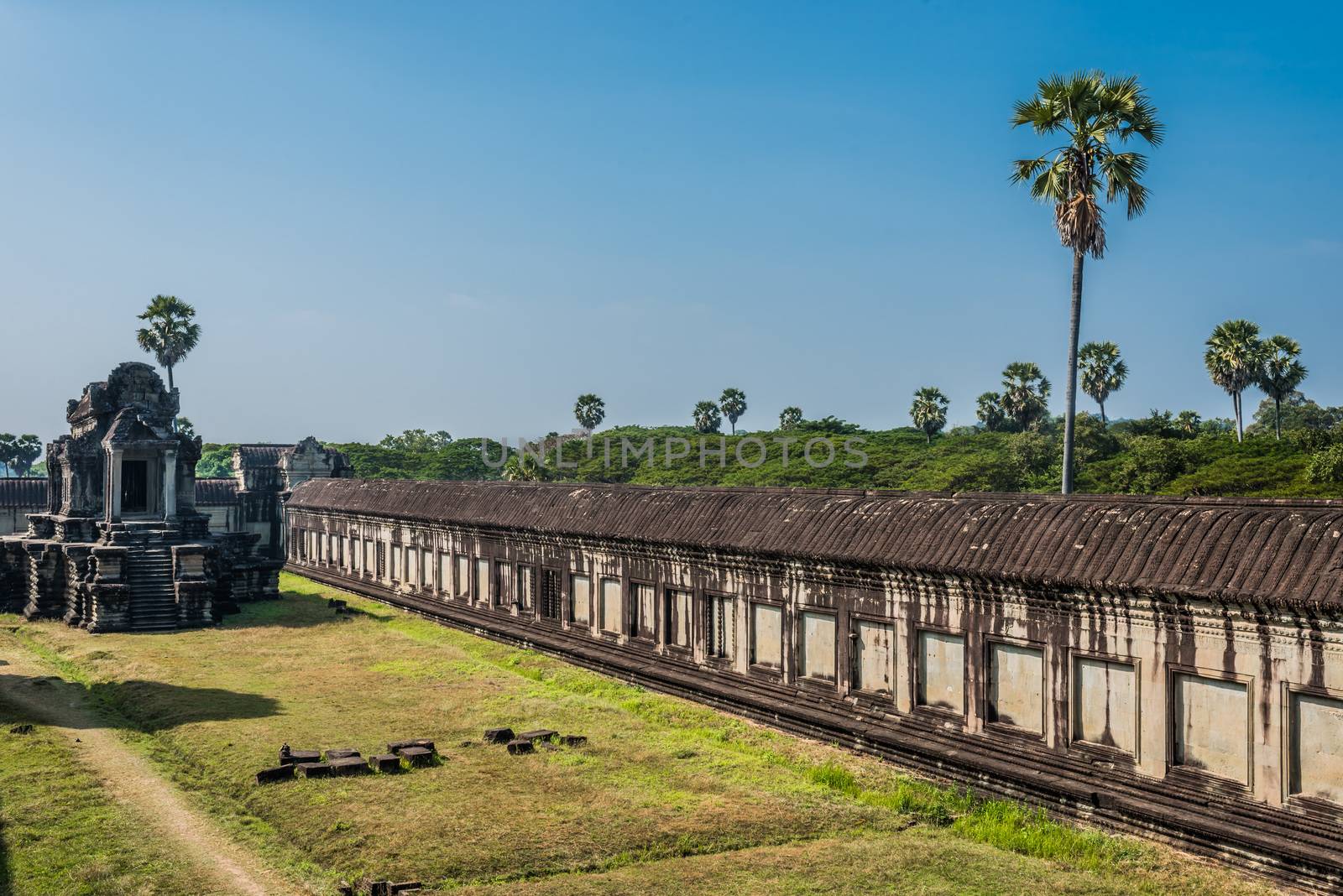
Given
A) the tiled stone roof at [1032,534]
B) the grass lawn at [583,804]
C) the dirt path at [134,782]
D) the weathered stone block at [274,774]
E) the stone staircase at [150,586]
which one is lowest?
the dirt path at [134,782]

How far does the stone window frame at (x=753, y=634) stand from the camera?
74.7 feet

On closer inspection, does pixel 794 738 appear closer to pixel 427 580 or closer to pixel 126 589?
pixel 427 580

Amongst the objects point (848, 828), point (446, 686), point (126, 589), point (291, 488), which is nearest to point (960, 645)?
point (848, 828)

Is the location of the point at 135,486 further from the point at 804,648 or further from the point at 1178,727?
the point at 1178,727

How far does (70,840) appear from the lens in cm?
1581

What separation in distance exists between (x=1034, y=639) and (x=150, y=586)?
113 feet

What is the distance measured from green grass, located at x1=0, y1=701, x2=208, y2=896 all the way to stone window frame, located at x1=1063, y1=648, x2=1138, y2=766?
42.1 ft

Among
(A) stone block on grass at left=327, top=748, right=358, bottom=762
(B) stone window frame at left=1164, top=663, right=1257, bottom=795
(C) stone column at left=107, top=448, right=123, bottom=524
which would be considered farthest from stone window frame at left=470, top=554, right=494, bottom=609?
(B) stone window frame at left=1164, top=663, right=1257, bottom=795

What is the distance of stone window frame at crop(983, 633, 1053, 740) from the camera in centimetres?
1742

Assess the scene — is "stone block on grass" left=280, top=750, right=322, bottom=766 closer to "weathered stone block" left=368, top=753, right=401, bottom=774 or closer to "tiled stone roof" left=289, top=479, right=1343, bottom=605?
"weathered stone block" left=368, top=753, right=401, bottom=774

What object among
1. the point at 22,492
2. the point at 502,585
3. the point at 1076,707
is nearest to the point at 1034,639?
the point at 1076,707

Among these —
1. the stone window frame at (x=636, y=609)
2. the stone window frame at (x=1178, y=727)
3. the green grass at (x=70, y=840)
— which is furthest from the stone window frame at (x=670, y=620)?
the green grass at (x=70, y=840)

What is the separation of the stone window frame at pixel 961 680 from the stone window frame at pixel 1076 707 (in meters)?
1.86

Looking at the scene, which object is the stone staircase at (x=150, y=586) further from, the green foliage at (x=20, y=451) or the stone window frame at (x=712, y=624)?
the green foliage at (x=20, y=451)
